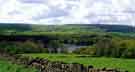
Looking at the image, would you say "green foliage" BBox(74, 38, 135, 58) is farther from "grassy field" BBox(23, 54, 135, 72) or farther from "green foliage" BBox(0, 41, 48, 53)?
"grassy field" BBox(23, 54, 135, 72)

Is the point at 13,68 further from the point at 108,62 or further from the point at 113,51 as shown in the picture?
the point at 113,51

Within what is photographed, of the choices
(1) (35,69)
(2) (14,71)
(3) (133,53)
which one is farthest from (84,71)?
(3) (133,53)

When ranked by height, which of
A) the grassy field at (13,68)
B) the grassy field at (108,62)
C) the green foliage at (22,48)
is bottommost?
the green foliage at (22,48)

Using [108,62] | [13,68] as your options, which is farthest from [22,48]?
[13,68]

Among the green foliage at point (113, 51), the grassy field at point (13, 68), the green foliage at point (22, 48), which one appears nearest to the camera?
the grassy field at point (13, 68)

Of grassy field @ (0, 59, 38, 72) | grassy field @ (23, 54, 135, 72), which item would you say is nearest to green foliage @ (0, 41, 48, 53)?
grassy field @ (23, 54, 135, 72)

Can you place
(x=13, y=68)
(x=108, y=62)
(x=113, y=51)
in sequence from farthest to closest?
(x=113, y=51) < (x=108, y=62) < (x=13, y=68)

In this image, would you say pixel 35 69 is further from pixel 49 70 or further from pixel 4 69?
pixel 4 69

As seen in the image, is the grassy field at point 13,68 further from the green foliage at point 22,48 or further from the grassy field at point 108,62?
the green foliage at point 22,48

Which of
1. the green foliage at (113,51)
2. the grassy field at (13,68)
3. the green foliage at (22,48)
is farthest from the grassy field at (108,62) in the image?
the green foliage at (22,48)

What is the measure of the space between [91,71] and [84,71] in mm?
752

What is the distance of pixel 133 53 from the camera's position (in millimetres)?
68438

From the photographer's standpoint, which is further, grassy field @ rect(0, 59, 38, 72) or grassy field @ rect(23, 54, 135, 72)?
grassy field @ rect(23, 54, 135, 72)

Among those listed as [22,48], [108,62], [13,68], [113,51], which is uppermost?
[13,68]
